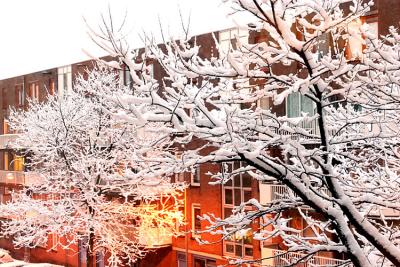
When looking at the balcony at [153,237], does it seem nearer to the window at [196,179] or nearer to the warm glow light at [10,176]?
the window at [196,179]

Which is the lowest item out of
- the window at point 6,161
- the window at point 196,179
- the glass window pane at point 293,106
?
the window at point 196,179

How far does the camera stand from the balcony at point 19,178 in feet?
111

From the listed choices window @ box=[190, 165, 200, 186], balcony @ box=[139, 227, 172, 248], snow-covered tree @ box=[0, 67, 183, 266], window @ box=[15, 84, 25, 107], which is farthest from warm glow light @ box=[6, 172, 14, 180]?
window @ box=[190, 165, 200, 186]

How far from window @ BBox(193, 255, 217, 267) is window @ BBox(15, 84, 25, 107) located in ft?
68.7

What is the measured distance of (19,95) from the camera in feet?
136

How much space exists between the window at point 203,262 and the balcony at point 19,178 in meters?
11.4

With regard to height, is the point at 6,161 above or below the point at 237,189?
above

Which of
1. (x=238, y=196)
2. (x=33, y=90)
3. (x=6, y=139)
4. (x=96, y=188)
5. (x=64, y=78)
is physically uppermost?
(x=64, y=78)

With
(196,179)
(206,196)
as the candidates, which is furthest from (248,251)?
(196,179)

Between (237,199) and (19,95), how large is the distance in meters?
23.8

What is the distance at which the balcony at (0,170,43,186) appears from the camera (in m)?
33.7

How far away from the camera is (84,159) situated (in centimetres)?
2489

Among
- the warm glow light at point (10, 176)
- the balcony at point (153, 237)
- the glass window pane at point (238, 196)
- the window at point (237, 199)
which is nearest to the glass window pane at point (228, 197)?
the window at point (237, 199)

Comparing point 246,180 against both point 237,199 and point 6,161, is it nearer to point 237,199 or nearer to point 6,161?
point 237,199
